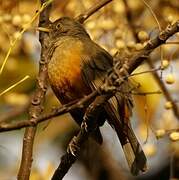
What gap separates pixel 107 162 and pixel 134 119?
1.36 meters

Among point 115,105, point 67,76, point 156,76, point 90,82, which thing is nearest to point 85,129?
point 115,105

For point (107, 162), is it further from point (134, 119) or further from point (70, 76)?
point (70, 76)

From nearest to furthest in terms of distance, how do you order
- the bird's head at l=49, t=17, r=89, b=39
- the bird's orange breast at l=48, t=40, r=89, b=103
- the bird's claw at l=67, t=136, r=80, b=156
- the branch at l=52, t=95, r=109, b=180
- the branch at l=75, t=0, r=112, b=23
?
the branch at l=52, t=95, r=109, b=180
the bird's claw at l=67, t=136, r=80, b=156
the branch at l=75, t=0, r=112, b=23
the bird's orange breast at l=48, t=40, r=89, b=103
the bird's head at l=49, t=17, r=89, b=39

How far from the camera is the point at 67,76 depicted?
495cm

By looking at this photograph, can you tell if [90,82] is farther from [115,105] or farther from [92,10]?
[92,10]

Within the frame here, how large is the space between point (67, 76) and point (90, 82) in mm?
205

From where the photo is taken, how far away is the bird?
4762 millimetres

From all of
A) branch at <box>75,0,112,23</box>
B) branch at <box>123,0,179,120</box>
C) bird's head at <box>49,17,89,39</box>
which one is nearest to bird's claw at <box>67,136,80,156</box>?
branch at <box>75,0,112,23</box>

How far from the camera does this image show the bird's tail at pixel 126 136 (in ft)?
15.2

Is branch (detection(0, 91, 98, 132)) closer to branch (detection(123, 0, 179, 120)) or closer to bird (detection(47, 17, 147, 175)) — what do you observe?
bird (detection(47, 17, 147, 175))

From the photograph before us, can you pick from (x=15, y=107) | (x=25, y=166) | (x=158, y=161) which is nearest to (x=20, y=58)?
(x=15, y=107)

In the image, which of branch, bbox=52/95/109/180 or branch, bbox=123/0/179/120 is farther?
branch, bbox=123/0/179/120

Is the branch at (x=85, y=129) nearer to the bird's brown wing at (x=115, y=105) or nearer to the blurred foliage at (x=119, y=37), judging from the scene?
the blurred foliage at (x=119, y=37)

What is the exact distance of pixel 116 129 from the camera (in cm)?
493
